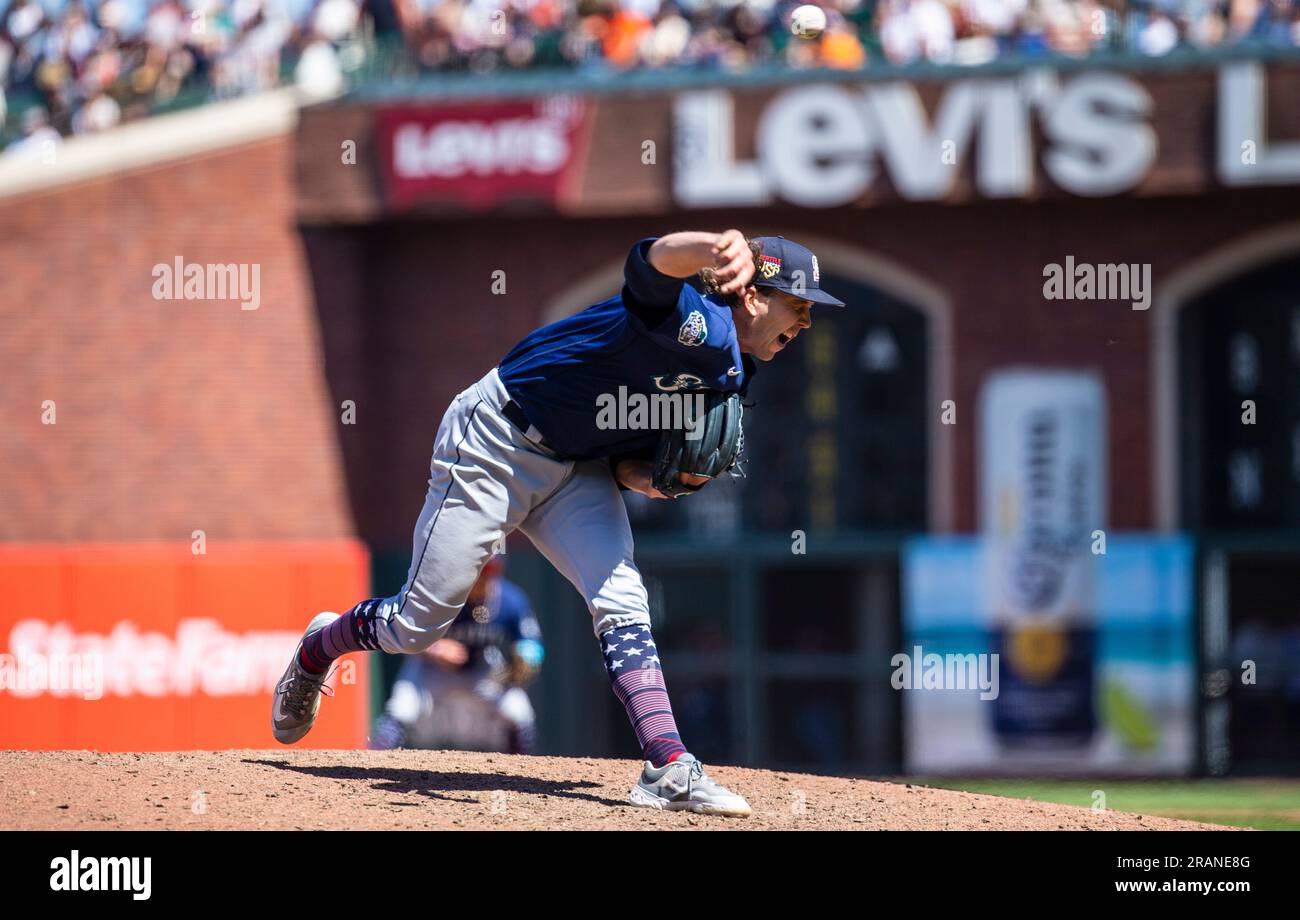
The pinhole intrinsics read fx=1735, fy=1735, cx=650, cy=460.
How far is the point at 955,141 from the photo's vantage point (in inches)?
564

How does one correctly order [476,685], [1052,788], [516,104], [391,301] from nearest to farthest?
[476,685] → [1052,788] → [516,104] → [391,301]

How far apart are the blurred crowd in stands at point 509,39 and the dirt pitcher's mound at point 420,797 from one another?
9263 mm

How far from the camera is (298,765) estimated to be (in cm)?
639

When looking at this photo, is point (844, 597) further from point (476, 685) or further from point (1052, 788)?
point (476, 685)

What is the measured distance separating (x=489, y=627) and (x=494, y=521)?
4635 millimetres

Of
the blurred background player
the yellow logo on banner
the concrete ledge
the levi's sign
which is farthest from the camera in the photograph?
the concrete ledge

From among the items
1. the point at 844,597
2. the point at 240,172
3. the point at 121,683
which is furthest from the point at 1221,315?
the point at 121,683

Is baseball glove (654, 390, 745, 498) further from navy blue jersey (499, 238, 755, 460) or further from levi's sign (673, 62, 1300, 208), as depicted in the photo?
levi's sign (673, 62, 1300, 208)

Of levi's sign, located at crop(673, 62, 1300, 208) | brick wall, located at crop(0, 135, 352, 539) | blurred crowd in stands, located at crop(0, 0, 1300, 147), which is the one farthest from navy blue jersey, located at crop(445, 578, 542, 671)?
blurred crowd in stands, located at crop(0, 0, 1300, 147)

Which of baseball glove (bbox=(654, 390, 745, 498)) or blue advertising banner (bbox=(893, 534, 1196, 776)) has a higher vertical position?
baseball glove (bbox=(654, 390, 745, 498))

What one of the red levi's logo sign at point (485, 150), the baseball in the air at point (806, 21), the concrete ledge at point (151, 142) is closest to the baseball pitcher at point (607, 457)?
the baseball in the air at point (806, 21)

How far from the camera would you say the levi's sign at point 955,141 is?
13930 mm

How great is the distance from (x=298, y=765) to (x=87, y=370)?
31.5 ft

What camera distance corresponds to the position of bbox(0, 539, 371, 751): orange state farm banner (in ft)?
46.3
